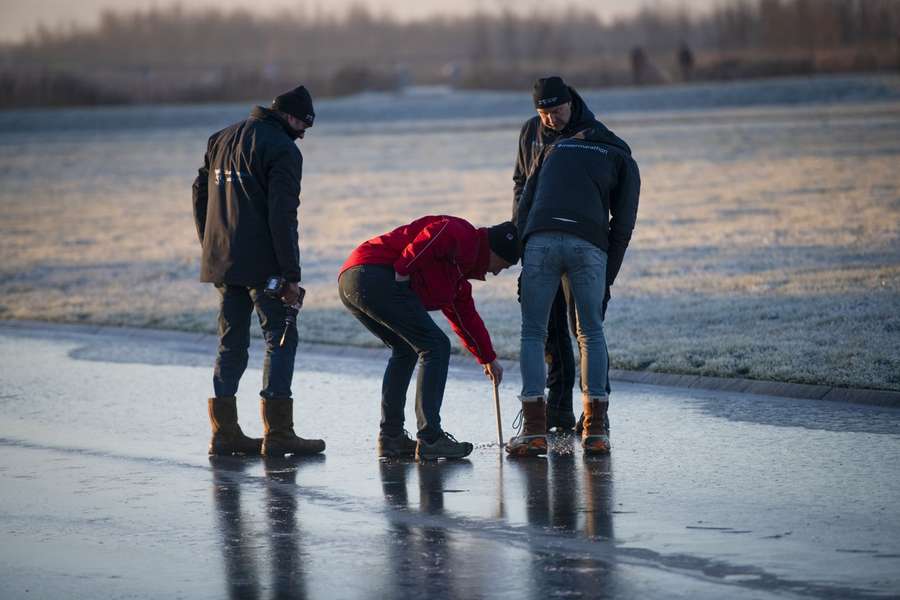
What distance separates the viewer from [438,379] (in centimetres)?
800

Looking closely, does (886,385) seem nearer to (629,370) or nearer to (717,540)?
(629,370)

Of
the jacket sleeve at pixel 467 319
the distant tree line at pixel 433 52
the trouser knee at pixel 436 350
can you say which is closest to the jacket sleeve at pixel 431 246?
the jacket sleeve at pixel 467 319

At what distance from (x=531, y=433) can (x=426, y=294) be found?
3.00 ft

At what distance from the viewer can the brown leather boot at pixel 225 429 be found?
842 cm

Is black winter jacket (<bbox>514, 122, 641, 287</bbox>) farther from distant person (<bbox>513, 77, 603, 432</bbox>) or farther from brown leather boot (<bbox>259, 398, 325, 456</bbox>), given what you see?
brown leather boot (<bbox>259, 398, 325, 456</bbox>)

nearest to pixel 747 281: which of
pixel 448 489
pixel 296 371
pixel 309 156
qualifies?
pixel 296 371

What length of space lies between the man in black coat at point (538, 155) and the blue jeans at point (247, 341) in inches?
55.9

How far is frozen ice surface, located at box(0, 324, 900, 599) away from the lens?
5.86 meters

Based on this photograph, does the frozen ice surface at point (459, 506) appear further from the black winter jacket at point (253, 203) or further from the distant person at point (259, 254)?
the black winter jacket at point (253, 203)

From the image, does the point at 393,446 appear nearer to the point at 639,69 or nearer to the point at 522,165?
the point at 522,165

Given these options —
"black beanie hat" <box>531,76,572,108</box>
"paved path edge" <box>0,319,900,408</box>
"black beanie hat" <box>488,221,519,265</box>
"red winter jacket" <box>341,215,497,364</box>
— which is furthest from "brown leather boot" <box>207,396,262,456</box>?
"paved path edge" <box>0,319,900,408</box>

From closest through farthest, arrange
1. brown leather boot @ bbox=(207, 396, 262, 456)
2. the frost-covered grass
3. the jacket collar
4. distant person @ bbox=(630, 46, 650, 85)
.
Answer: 1. the jacket collar
2. brown leather boot @ bbox=(207, 396, 262, 456)
3. the frost-covered grass
4. distant person @ bbox=(630, 46, 650, 85)

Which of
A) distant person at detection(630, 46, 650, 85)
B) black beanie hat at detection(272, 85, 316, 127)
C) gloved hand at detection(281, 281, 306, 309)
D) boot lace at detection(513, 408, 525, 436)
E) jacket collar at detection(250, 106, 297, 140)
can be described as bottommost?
boot lace at detection(513, 408, 525, 436)

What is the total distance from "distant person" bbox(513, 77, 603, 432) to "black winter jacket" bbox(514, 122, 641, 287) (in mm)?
118
